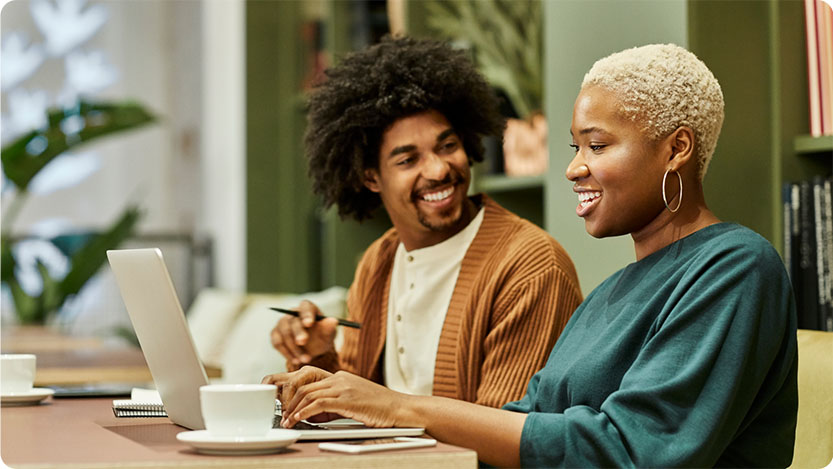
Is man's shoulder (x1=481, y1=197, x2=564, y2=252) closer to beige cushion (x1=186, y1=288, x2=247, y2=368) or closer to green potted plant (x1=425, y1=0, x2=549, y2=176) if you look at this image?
green potted plant (x1=425, y1=0, x2=549, y2=176)

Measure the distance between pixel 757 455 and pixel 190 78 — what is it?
5604mm

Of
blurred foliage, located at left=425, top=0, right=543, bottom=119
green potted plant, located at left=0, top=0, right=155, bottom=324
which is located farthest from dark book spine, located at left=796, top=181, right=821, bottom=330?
green potted plant, located at left=0, top=0, right=155, bottom=324

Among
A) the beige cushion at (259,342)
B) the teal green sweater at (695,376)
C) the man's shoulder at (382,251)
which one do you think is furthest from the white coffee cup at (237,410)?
the beige cushion at (259,342)

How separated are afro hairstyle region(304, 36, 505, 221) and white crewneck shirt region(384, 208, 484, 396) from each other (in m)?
0.25

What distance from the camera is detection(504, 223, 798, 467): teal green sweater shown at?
120 centimetres

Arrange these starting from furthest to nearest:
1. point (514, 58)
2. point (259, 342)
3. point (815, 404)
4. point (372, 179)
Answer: point (259, 342) < point (514, 58) < point (372, 179) < point (815, 404)

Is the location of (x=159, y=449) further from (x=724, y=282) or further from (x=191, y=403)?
(x=724, y=282)

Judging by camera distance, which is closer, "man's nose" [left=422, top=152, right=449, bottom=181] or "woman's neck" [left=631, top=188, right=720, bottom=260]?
"woman's neck" [left=631, top=188, right=720, bottom=260]

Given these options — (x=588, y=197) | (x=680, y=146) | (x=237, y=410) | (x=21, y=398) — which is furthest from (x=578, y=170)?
(x=21, y=398)

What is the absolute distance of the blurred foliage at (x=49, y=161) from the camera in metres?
5.16

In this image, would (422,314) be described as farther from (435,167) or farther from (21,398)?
(21,398)

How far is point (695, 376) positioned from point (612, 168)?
0.34m

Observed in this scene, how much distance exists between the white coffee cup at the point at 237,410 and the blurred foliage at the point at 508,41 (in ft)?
6.24

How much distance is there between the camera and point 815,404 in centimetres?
156
